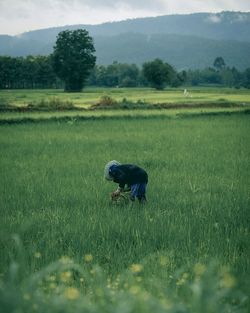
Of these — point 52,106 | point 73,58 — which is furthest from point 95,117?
point 73,58

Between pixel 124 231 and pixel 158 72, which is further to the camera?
pixel 158 72

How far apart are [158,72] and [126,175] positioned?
60164mm

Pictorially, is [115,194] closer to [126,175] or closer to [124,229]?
[126,175]

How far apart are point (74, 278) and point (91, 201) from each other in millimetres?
2722

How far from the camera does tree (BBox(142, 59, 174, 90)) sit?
6419 centimetres

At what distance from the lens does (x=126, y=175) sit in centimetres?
586

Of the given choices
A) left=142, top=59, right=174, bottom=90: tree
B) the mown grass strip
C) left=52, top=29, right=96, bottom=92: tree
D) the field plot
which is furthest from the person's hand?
left=142, top=59, right=174, bottom=90: tree

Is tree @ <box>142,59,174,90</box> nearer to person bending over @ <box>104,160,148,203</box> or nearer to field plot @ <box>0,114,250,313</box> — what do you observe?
field plot @ <box>0,114,250,313</box>

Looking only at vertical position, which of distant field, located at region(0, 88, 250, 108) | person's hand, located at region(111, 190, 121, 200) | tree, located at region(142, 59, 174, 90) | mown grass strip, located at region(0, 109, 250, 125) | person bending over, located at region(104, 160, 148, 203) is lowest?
mown grass strip, located at region(0, 109, 250, 125)

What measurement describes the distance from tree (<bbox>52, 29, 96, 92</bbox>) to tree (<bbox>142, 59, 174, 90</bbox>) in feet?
29.4

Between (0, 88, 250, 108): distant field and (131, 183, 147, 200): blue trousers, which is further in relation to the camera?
(0, 88, 250, 108): distant field

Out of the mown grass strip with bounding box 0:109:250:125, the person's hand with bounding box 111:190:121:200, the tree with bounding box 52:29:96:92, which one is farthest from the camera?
the tree with bounding box 52:29:96:92

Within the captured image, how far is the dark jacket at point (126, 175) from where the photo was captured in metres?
5.80

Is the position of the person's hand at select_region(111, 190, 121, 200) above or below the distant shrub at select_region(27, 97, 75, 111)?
above
